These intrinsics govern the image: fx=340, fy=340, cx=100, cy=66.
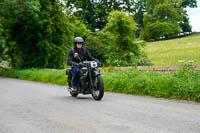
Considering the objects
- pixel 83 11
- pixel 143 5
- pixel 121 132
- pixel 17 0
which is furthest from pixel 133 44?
pixel 143 5

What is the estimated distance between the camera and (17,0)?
76.5 ft

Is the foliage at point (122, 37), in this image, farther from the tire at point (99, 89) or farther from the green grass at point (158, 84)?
the tire at point (99, 89)

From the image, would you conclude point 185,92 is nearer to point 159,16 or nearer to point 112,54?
point 112,54

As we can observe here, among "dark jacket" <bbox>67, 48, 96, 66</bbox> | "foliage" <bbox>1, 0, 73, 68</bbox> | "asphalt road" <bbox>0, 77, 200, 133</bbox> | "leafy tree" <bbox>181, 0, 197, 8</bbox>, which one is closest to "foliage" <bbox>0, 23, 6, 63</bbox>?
"foliage" <bbox>1, 0, 73, 68</bbox>

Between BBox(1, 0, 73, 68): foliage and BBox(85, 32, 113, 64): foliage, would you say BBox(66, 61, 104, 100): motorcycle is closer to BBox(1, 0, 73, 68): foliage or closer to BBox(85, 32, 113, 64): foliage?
BBox(1, 0, 73, 68): foliage

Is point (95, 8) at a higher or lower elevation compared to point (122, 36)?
higher

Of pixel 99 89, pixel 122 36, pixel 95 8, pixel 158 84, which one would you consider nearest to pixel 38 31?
pixel 122 36

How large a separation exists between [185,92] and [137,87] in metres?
2.08

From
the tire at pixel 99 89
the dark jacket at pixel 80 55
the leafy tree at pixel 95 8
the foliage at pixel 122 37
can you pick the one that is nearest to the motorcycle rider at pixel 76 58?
the dark jacket at pixel 80 55

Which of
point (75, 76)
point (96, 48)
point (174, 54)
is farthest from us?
point (174, 54)

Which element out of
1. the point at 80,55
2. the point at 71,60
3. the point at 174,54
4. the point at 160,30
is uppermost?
the point at 160,30

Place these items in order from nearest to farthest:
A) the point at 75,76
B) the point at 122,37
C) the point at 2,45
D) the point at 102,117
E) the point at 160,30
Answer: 1. the point at 102,117
2. the point at 75,76
3. the point at 2,45
4. the point at 122,37
5. the point at 160,30

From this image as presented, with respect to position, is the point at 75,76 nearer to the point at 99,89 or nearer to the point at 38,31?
the point at 99,89

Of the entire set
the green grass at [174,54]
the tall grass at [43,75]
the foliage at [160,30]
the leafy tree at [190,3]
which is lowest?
the tall grass at [43,75]
